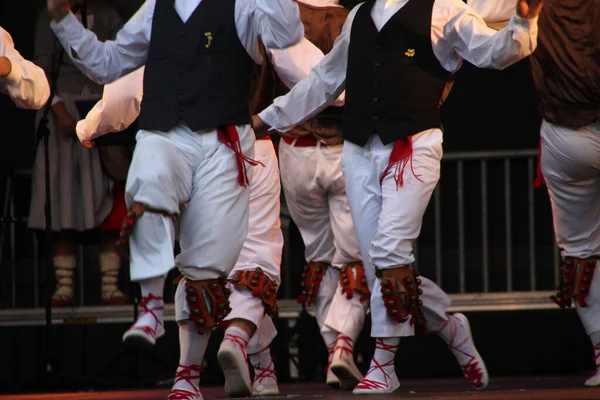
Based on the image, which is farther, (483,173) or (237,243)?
(483,173)

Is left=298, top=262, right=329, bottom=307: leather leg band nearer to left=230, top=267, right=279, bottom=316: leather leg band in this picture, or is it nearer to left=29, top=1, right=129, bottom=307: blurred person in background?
left=230, top=267, right=279, bottom=316: leather leg band

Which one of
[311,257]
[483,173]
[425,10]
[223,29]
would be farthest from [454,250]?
[223,29]

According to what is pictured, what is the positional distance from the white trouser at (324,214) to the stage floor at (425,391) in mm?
420

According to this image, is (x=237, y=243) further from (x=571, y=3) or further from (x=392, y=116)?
(x=571, y=3)

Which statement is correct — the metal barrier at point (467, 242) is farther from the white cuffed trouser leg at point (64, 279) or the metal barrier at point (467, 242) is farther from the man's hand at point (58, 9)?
the man's hand at point (58, 9)

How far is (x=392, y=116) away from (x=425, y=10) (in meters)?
0.46

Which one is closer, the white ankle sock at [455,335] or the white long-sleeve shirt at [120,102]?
the white long-sleeve shirt at [120,102]

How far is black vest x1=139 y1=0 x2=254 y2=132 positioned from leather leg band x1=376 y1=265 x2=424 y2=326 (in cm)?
87

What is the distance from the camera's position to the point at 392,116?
511 centimetres

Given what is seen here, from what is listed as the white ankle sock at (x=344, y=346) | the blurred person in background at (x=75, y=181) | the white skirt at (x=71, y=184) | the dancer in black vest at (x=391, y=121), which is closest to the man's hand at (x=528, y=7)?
the dancer in black vest at (x=391, y=121)

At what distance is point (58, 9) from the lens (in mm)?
4965

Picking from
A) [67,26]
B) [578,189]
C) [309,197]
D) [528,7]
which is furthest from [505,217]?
[67,26]

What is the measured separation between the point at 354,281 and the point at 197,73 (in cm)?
163

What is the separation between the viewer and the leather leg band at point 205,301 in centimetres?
465
